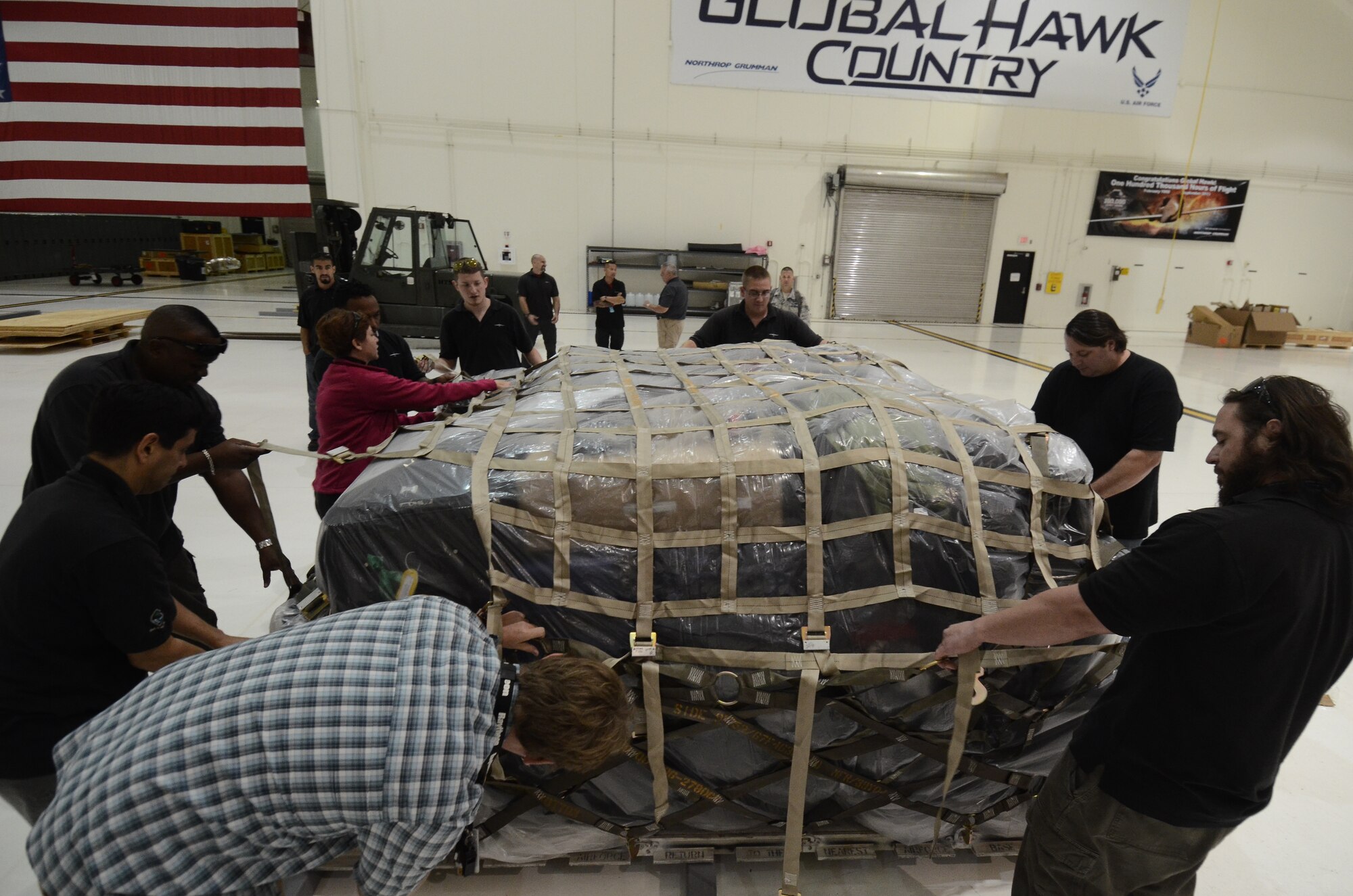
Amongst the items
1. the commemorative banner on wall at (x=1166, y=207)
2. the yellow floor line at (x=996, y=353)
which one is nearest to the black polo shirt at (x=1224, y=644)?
the yellow floor line at (x=996, y=353)

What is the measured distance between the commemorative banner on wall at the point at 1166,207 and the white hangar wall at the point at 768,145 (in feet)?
0.91

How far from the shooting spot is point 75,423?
97.3 inches

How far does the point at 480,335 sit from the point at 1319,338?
20462mm

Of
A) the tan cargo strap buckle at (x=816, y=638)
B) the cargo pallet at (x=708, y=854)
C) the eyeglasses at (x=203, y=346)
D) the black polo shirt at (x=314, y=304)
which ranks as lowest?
the cargo pallet at (x=708, y=854)

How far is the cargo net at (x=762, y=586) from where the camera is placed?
2.29 meters

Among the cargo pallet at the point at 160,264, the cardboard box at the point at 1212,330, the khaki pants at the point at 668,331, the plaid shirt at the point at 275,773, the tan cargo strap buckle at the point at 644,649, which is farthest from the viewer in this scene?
the cargo pallet at the point at 160,264

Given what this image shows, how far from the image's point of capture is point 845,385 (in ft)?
9.35

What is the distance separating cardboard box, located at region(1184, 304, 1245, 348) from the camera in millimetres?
15844

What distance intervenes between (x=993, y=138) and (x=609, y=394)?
59.6ft

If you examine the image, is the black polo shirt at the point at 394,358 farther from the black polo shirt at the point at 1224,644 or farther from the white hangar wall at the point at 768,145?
the white hangar wall at the point at 768,145

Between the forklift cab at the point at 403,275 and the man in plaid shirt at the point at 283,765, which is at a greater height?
the forklift cab at the point at 403,275

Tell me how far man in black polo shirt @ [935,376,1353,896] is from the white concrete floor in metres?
0.14

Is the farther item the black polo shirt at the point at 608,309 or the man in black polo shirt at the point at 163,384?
the black polo shirt at the point at 608,309

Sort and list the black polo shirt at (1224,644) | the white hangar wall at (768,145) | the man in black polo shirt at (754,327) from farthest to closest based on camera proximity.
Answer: the white hangar wall at (768,145)
the man in black polo shirt at (754,327)
the black polo shirt at (1224,644)
